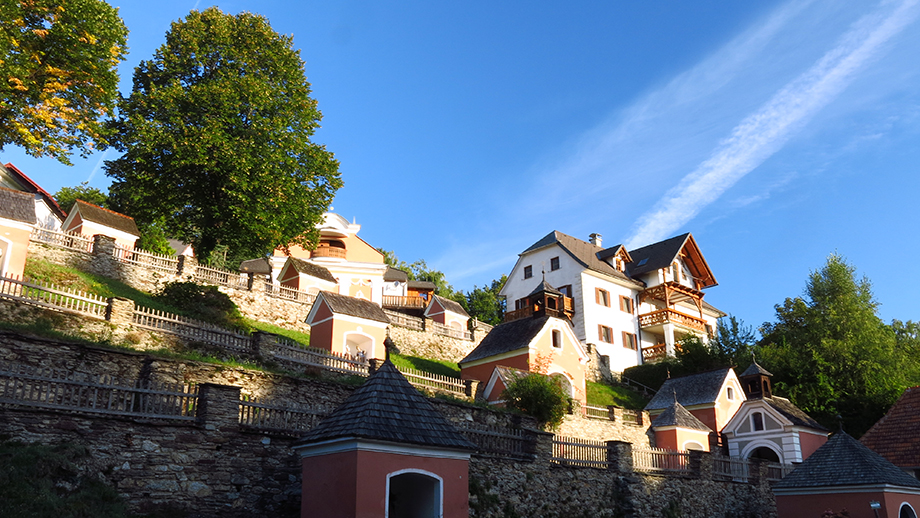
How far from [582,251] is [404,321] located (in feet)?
59.2

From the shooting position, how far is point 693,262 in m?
56.1

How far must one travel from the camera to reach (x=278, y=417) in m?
16.3

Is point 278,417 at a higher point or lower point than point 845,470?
higher

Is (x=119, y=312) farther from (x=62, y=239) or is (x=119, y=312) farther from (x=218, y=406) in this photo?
(x=62, y=239)

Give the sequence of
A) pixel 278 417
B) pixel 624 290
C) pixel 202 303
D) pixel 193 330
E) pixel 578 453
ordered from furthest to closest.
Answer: pixel 624 290, pixel 202 303, pixel 193 330, pixel 578 453, pixel 278 417

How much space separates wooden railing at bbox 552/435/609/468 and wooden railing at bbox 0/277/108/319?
14.8 metres

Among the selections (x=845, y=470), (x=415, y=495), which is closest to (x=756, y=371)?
(x=845, y=470)

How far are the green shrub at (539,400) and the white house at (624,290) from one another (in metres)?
19.3

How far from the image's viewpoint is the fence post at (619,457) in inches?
904

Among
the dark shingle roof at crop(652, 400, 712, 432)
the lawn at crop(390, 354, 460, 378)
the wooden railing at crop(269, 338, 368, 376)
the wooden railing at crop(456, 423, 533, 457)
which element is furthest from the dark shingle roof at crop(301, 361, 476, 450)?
the dark shingle roof at crop(652, 400, 712, 432)

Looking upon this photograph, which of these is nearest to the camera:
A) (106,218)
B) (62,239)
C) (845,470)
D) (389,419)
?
(389,419)

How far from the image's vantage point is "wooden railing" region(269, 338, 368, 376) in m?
24.0

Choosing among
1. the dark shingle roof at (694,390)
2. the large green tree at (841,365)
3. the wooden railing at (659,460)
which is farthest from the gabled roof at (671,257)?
the wooden railing at (659,460)

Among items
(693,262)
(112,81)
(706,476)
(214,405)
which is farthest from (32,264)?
(693,262)
